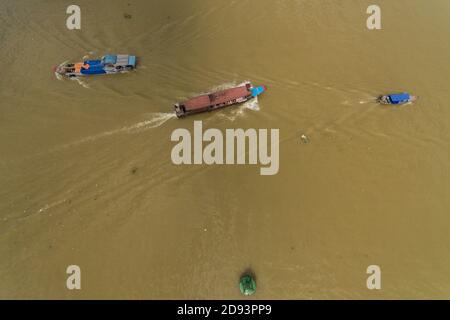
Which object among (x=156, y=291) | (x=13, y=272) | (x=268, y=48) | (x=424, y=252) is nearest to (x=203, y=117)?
(x=268, y=48)

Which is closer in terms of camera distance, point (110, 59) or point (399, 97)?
point (399, 97)

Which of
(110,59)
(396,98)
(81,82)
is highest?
(110,59)

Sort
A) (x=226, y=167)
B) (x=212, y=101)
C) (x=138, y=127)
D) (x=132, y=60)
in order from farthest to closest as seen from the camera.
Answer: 1. (x=132, y=60)
2. (x=138, y=127)
3. (x=212, y=101)
4. (x=226, y=167)

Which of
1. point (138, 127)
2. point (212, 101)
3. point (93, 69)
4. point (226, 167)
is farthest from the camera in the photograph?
point (93, 69)

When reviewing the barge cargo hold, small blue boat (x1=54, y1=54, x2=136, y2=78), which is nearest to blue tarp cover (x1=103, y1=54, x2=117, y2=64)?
small blue boat (x1=54, y1=54, x2=136, y2=78)

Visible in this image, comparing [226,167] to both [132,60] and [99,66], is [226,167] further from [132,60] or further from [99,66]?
[99,66]

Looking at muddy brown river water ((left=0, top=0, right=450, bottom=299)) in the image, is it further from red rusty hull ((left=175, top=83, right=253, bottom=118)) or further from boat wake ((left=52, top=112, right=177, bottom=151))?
red rusty hull ((left=175, top=83, right=253, bottom=118))

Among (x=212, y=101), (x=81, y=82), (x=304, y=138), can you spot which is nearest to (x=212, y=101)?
(x=212, y=101)

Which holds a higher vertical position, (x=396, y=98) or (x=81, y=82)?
(x=81, y=82)
